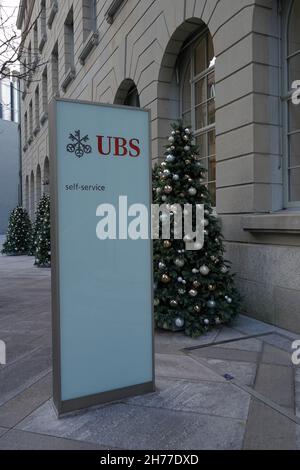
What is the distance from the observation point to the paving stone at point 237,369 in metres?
3.67

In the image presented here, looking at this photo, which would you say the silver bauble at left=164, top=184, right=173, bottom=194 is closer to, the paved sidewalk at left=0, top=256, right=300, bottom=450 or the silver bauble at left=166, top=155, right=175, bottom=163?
the silver bauble at left=166, top=155, right=175, bottom=163

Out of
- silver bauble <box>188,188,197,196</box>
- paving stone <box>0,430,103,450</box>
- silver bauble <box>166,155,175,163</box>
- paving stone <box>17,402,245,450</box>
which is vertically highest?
silver bauble <box>166,155,175,163</box>

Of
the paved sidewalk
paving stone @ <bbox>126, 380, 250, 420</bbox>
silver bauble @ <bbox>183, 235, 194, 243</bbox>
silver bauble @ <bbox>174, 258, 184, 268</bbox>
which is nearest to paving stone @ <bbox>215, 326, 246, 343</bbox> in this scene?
the paved sidewalk

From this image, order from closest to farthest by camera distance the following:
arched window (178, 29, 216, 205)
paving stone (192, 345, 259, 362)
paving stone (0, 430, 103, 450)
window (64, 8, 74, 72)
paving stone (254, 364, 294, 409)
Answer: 1. paving stone (0, 430, 103, 450)
2. paving stone (254, 364, 294, 409)
3. paving stone (192, 345, 259, 362)
4. arched window (178, 29, 216, 205)
5. window (64, 8, 74, 72)

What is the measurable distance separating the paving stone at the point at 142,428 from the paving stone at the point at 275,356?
54.0 inches

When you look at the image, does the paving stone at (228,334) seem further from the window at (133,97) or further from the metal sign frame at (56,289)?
the window at (133,97)

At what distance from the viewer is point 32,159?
1056 inches

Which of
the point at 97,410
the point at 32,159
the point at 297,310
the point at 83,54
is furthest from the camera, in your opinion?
the point at 32,159

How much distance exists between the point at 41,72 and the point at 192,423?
2231 cm

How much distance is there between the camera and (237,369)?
3.92 meters

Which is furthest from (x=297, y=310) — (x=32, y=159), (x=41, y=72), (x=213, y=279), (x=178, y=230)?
(x=32, y=159)

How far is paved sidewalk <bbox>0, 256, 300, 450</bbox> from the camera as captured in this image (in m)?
2.67

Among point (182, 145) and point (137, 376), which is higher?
point (182, 145)

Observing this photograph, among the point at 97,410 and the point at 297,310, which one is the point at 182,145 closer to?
the point at 297,310
